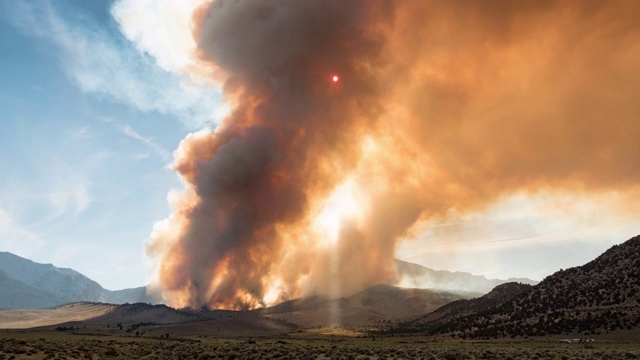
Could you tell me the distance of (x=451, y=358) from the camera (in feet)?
141

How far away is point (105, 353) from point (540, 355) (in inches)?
2138

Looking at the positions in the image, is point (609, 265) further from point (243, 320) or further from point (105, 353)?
point (243, 320)

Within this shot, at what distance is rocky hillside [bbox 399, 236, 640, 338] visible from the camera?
73750 millimetres

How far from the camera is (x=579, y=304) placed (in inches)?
3388

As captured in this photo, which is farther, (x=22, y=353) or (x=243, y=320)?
(x=243, y=320)

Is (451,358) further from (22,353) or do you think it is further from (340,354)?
(22,353)

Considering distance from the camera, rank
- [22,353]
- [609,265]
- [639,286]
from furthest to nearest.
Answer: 1. [609,265]
2. [639,286]
3. [22,353]

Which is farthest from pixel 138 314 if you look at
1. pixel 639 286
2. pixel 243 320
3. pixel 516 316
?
pixel 639 286

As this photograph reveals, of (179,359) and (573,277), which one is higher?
(573,277)

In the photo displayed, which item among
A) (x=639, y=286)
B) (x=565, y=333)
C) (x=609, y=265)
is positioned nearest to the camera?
(x=565, y=333)

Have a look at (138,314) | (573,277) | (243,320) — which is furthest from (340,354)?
(138,314)

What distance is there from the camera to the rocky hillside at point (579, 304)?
73.8m

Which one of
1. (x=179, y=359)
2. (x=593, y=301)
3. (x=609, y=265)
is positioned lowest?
(x=179, y=359)

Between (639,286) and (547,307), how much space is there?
18539mm
